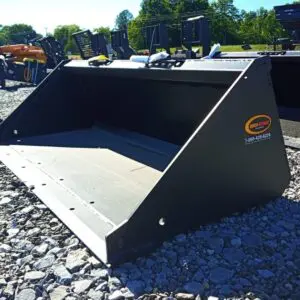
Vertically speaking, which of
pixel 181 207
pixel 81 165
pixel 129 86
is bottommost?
pixel 81 165

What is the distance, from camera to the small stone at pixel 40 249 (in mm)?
2269

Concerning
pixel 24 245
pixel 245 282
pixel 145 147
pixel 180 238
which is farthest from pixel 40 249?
pixel 145 147

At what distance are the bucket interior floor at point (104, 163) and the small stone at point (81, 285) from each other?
510 mm

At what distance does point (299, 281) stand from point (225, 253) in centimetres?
39

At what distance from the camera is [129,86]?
412 cm

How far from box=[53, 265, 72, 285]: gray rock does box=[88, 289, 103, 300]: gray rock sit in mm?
148

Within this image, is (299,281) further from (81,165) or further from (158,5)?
(158,5)

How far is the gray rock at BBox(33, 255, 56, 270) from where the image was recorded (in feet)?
6.98

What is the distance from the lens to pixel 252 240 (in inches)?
90.5

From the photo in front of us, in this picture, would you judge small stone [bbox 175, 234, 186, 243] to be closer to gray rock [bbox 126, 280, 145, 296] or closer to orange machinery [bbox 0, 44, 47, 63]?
gray rock [bbox 126, 280, 145, 296]

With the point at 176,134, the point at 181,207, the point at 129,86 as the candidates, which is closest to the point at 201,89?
the point at 176,134

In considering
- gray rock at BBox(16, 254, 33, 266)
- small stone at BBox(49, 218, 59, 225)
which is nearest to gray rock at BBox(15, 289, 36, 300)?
gray rock at BBox(16, 254, 33, 266)

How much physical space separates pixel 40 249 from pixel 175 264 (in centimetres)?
76

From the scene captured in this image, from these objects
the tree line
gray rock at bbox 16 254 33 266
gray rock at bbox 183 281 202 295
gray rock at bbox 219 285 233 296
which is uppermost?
gray rock at bbox 183 281 202 295
